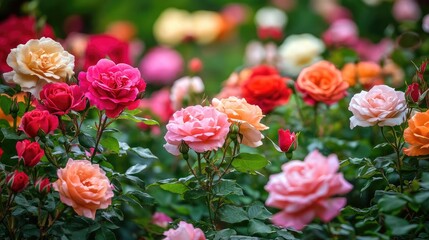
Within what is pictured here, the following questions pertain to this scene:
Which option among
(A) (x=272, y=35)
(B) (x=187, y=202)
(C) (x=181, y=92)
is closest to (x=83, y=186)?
(B) (x=187, y=202)

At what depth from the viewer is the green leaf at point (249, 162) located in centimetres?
136

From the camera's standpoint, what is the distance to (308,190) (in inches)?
38.5

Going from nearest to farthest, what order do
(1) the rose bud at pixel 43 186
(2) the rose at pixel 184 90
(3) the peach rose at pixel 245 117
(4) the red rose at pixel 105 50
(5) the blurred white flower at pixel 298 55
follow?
(1) the rose bud at pixel 43 186 < (3) the peach rose at pixel 245 117 < (4) the red rose at pixel 105 50 < (2) the rose at pixel 184 90 < (5) the blurred white flower at pixel 298 55

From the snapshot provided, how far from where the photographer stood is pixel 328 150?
70.4 inches

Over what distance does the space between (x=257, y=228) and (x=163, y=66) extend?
2.63 metres

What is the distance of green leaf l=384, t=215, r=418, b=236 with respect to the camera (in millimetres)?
1087

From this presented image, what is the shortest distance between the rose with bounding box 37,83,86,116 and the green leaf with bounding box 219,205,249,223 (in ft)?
1.14

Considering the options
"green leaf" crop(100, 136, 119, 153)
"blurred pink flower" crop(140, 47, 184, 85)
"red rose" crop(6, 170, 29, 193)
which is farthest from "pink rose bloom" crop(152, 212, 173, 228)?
"blurred pink flower" crop(140, 47, 184, 85)

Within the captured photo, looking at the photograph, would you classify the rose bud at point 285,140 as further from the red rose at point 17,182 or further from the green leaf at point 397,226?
the red rose at point 17,182

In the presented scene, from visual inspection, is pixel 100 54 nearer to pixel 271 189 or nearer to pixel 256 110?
pixel 256 110

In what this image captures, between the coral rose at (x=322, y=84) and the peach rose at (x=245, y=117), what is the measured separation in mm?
372

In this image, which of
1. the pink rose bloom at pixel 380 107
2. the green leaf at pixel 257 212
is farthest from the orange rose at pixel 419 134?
the green leaf at pixel 257 212

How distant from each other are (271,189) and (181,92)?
43.9 inches

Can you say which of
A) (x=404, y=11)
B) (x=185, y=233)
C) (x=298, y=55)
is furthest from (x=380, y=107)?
(x=404, y=11)
